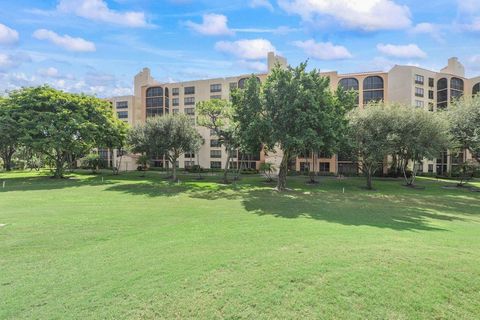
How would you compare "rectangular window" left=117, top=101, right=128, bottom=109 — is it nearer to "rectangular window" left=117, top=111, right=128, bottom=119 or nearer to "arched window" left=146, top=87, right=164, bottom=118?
"rectangular window" left=117, top=111, right=128, bottom=119

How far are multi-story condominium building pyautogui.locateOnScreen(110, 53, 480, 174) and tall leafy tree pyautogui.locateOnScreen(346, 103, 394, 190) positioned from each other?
740 inches

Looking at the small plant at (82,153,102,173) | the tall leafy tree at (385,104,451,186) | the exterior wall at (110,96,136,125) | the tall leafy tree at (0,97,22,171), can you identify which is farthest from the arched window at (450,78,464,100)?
the small plant at (82,153,102,173)

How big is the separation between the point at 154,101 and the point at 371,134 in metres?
54.3

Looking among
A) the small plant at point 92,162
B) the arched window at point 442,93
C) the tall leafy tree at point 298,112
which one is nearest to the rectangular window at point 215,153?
the small plant at point 92,162

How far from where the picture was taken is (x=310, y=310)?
489 cm

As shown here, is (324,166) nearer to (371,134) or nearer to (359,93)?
(359,93)

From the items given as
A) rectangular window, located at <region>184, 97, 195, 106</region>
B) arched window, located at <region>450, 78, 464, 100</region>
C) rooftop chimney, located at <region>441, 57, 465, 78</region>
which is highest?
rooftop chimney, located at <region>441, 57, 465, 78</region>

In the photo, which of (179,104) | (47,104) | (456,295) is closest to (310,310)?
(456,295)

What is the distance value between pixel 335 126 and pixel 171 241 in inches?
889

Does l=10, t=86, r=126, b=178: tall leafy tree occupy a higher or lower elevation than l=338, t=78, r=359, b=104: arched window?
lower

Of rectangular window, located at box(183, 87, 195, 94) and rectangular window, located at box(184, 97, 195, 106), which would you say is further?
rectangular window, located at box(184, 97, 195, 106)

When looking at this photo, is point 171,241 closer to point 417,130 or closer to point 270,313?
point 270,313

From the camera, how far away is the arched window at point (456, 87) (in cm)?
5866

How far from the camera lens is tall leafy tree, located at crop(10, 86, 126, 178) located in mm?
32125
